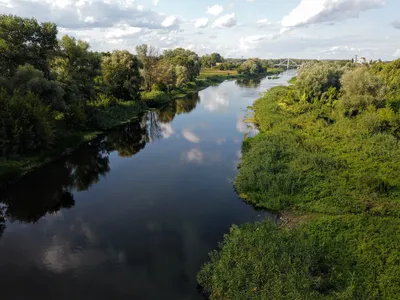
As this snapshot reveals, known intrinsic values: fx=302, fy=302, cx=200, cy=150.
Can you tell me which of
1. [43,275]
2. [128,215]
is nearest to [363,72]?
[128,215]

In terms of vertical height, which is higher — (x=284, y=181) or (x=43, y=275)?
(x=284, y=181)

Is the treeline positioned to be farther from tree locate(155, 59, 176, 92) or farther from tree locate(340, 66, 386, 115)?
tree locate(340, 66, 386, 115)

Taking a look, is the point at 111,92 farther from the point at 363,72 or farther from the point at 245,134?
the point at 363,72

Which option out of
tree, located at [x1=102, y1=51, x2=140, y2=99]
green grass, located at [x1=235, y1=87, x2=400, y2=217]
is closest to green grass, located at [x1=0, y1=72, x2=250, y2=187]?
tree, located at [x1=102, y1=51, x2=140, y2=99]

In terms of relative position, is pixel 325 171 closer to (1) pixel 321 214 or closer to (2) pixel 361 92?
(1) pixel 321 214

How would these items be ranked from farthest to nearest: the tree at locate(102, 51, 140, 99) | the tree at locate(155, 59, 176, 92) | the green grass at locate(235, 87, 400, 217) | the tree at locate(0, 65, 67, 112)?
the tree at locate(155, 59, 176, 92) → the tree at locate(102, 51, 140, 99) → the tree at locate(0, 65, 67, 112) → the green grass at locate(235, 87, 400, 217)

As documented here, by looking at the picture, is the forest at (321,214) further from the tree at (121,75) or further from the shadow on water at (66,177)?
the tree at (121,75)
